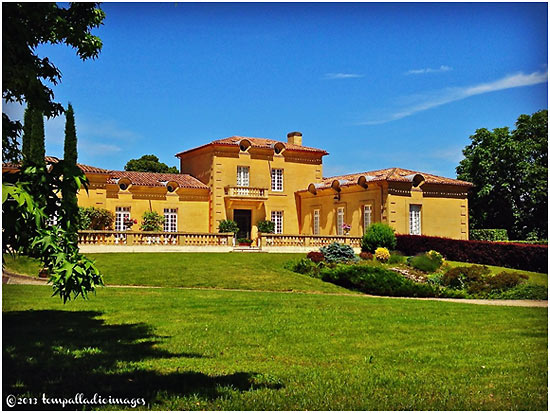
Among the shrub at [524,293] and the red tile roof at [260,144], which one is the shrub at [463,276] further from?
the red tile roof at [260,144]

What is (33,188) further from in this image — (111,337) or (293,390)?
(111,337)

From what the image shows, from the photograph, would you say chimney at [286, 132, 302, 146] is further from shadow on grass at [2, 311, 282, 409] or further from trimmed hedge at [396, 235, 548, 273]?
shadow on grass at [2, 311, 282, 409]

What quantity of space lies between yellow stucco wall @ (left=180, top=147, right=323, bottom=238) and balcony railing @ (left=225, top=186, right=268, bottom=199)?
0.15 meters

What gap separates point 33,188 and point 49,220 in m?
0.39

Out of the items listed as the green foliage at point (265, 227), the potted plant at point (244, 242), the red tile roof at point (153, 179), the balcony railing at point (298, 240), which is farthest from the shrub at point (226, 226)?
the balcony railing at point (298, 240)

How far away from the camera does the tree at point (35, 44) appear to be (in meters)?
5.03

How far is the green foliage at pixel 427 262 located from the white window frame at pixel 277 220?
504 inches

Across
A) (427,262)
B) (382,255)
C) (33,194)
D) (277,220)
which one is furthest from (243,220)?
(33,194)

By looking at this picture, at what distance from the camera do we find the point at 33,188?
476cm

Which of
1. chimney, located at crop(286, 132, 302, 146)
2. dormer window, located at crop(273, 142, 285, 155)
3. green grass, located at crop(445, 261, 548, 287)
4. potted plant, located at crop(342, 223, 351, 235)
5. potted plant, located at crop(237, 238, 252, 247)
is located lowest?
green grass, located at crop(445, 261, 548, 287)

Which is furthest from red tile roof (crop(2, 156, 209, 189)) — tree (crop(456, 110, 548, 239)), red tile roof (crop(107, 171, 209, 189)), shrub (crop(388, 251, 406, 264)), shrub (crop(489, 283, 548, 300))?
shrub (crop(489, 283, 548, 300))

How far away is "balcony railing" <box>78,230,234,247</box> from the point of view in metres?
25.9

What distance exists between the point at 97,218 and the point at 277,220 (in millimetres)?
11522

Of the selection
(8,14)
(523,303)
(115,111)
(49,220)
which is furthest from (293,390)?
(523,303)
